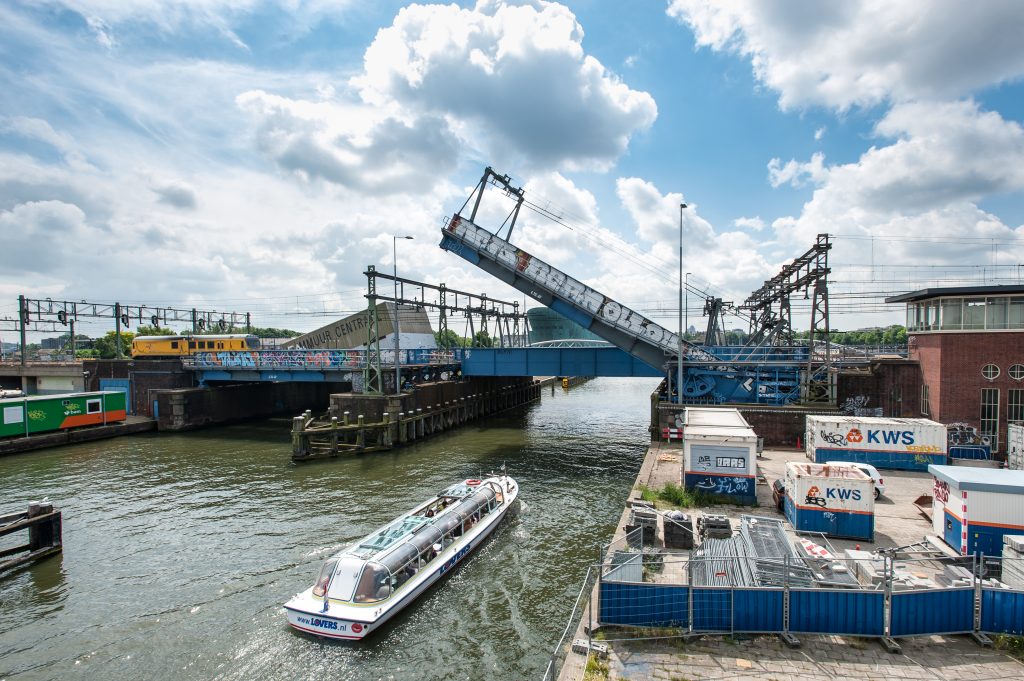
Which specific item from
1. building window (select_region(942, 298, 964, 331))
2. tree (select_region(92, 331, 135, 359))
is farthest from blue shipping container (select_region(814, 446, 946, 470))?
tree (select_region(92, 331, 135, 359))

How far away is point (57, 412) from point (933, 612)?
146 ft

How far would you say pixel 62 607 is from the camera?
14.3 metres

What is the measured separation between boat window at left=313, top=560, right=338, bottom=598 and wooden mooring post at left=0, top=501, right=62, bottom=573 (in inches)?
414

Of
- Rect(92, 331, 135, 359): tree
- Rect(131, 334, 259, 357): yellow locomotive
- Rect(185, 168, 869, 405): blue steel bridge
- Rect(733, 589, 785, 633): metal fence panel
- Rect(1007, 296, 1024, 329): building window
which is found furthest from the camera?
Rect(92, 331, 135, 359): tree

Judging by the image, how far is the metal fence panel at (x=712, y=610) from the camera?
10.0 meters

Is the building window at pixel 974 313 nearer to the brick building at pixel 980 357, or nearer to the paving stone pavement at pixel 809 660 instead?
the brick building at pixel 980 357

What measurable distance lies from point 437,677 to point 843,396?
2824 cm

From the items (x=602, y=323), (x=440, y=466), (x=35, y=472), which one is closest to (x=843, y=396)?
(x=602, y=323)

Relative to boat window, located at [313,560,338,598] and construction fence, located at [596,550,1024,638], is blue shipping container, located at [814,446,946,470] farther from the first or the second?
boat window, located at [313,560,338,598]

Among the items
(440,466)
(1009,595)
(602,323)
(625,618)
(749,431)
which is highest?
(602,323)

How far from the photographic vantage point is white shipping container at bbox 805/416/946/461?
2188cm

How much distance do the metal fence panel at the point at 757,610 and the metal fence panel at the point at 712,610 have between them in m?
0.12

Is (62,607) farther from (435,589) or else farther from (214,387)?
(214,387)

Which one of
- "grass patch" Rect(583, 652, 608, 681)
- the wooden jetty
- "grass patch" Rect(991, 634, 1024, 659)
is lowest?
the wooden jetty
